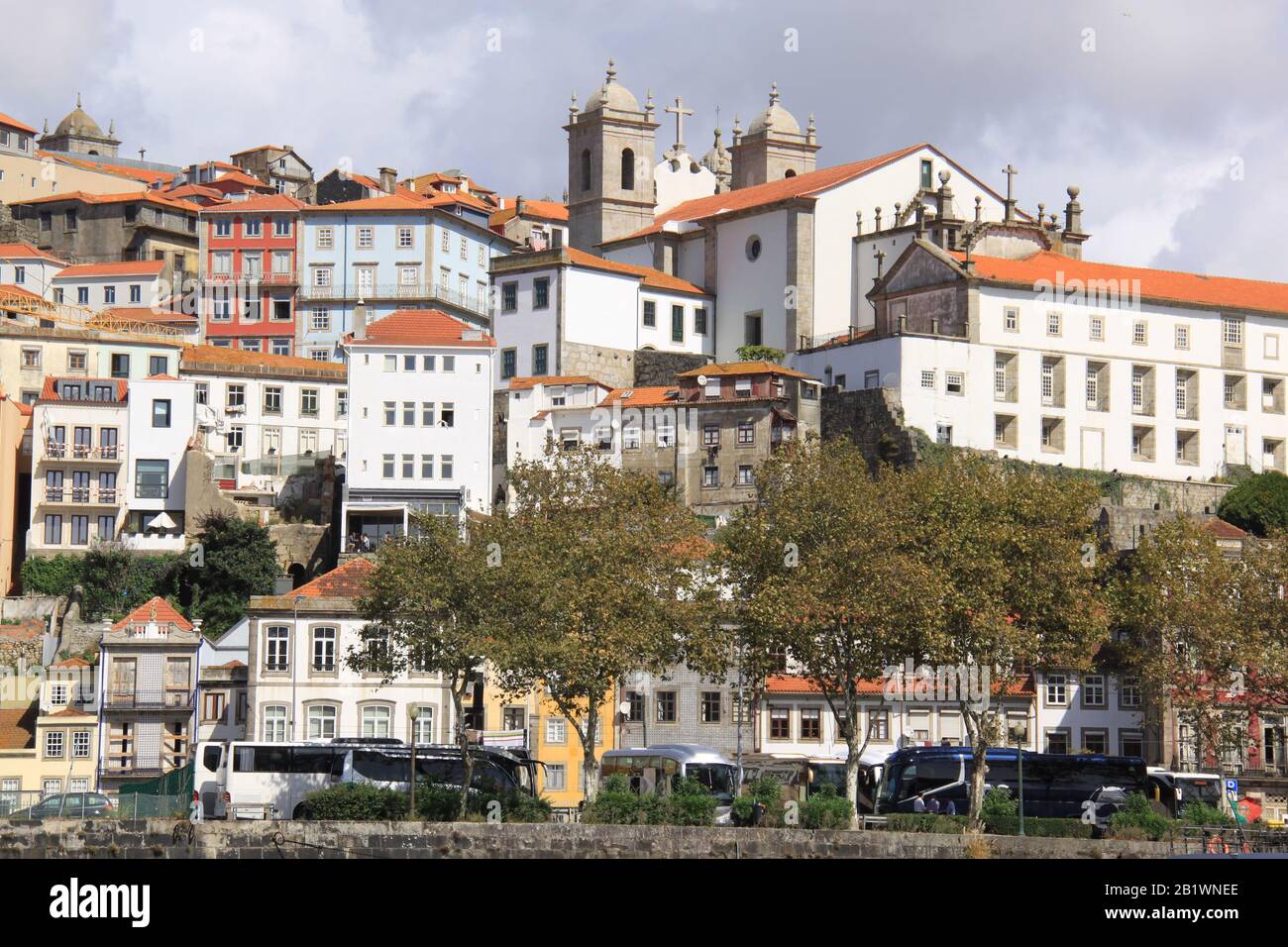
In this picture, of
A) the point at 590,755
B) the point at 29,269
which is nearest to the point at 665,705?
the point at 590,755

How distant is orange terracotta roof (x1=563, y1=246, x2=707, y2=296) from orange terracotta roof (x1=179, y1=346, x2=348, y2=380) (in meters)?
13.4

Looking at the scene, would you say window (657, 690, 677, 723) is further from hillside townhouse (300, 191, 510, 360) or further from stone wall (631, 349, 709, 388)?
hillside townhouse (300, 191, 510, 360)

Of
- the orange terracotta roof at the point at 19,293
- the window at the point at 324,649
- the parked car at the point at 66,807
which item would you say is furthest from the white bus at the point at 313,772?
the orange terracotta roof at the point at 19,293

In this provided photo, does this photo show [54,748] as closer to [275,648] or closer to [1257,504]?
[275,648]

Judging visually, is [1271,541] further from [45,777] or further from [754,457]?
[45,777]

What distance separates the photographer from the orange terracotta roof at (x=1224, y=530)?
95.8m

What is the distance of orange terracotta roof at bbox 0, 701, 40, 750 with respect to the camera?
87.6 metres

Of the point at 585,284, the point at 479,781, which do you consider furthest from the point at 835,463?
the point at 585,284

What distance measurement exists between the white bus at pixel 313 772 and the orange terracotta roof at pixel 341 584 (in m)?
12.5

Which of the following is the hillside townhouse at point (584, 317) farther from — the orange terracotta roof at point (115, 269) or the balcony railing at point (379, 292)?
the orange terracotta roof at point (115, 269)

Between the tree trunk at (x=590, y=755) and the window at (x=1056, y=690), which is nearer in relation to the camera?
the tree trunk at (x=590, y=755)

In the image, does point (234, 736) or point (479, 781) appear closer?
point (479, 781)

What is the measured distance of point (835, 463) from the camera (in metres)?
77.6
